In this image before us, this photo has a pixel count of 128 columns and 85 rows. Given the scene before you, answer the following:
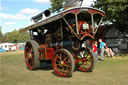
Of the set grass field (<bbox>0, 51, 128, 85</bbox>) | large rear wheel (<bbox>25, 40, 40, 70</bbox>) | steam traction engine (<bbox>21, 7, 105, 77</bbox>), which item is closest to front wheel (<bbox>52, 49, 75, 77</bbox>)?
steam traction engine (<bbox>21, 7, 105, 77</bbox>)

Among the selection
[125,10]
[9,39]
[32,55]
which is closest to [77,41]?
[32,55]

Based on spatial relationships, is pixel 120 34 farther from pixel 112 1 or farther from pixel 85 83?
pixel 85 83

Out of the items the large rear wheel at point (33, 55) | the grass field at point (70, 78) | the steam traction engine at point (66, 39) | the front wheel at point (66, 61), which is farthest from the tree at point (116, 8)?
the front wheel at point (66, 61)

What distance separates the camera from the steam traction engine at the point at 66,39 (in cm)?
555

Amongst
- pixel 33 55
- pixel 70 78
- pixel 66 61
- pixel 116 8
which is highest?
pixel 116 8

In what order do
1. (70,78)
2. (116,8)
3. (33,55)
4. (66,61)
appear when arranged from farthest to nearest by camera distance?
(116,8) < (33,55) < (66,61) < (70,78)

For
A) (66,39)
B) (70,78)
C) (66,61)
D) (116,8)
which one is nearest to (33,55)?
(66,39)

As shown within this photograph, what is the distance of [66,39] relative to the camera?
20.4 feet

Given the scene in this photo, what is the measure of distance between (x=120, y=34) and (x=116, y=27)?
0.84m

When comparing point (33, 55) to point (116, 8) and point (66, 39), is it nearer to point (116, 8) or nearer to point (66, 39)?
point (66, 39)

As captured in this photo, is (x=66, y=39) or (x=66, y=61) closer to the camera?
(x=66, y=61)

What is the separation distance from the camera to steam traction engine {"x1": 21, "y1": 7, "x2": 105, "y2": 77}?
555cm

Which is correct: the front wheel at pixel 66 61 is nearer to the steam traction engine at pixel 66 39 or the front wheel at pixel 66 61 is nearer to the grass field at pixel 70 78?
the steam traction engine at pixel 66 39

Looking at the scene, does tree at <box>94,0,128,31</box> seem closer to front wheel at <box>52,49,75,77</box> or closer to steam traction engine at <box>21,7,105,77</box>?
steam traction engine at <box>21,7,105,77</box>
